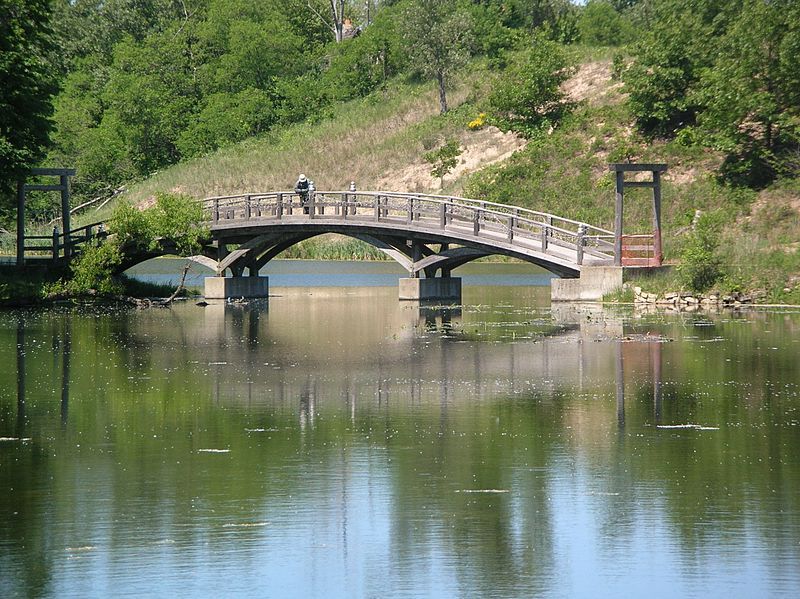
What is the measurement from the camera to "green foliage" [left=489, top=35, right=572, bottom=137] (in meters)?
74.5

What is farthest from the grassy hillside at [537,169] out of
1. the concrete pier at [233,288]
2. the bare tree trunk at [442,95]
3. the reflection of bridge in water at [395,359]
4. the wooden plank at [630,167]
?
the concrete pier at [233,288]

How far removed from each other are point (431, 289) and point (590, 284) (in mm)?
7281

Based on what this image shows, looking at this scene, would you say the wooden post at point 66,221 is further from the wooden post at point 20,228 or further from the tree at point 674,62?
the tree at point 674,62

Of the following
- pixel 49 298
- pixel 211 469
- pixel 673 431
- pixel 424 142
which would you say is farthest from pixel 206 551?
pixel 424 142

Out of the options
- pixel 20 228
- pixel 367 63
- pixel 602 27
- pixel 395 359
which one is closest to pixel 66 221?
pixel 20 228

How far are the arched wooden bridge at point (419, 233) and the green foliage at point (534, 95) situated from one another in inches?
935

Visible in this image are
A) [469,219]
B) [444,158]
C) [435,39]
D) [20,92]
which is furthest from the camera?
[435,39]

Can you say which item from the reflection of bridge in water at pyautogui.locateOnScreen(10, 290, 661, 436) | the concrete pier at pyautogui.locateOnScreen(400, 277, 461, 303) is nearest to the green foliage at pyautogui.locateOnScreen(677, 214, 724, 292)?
the reflection of bridge in water at pyautogui.locateOnScreen(10, 290, 661, 436)

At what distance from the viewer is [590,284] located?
4391 centimetres

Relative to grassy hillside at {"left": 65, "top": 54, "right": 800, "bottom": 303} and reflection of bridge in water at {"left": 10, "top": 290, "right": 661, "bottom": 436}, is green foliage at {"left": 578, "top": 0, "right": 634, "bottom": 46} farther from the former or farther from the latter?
reflection of bridge in water at {"left": 10, "top": 290, "right": 661, "bottom": 436}

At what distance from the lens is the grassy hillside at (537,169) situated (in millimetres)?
49344

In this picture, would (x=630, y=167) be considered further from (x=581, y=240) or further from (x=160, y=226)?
(x=160, y=226)

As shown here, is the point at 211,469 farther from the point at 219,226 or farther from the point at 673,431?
the point at 219,226

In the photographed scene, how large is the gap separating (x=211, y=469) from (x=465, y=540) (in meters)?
4.52
